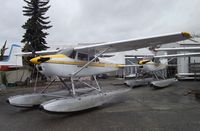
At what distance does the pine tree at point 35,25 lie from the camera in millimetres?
20859

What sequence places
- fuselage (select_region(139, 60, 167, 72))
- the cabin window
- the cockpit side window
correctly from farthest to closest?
fuselage (select_region(139, 60, 167, 72)) < the cabin window < the cockpit side window

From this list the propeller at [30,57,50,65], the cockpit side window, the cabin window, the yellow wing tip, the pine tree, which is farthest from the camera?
the pine tree

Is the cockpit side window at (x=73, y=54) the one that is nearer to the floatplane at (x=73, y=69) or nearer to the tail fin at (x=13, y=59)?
the floatplane at (x=73, y=69)

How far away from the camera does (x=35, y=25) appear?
21.4 meters

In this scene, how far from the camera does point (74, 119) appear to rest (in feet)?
18.3

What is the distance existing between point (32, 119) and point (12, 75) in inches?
556

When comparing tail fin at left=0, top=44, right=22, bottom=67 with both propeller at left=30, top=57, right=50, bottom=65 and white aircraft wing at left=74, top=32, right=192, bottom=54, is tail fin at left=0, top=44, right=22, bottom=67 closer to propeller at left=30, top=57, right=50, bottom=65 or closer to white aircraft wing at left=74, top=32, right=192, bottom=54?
white aircraft wing at left=74, top=32, right=192, bottom=54

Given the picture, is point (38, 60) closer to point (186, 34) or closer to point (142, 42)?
point (142, 42)

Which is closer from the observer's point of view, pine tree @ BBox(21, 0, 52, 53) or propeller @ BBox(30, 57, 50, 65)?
propeller @ BBox(30, 57, 50, 65)

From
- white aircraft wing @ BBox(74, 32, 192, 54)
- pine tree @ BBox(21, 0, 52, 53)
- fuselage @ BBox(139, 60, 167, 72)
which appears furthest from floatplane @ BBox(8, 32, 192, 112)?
pine tree @ BBox(21, 0, 52, 53)

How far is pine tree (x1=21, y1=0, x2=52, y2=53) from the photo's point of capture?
68.4 feet

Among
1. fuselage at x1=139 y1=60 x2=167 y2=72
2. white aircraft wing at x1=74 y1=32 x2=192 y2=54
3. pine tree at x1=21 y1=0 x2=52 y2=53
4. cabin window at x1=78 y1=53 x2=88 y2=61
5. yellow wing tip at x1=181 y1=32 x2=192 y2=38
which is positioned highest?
pine tree at x1=21 y1=0 x2=52 y2=53

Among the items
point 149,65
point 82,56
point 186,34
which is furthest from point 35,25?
point 186,34

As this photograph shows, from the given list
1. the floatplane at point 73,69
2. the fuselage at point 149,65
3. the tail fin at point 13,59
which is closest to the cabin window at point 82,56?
the floatplane at point 73,69
